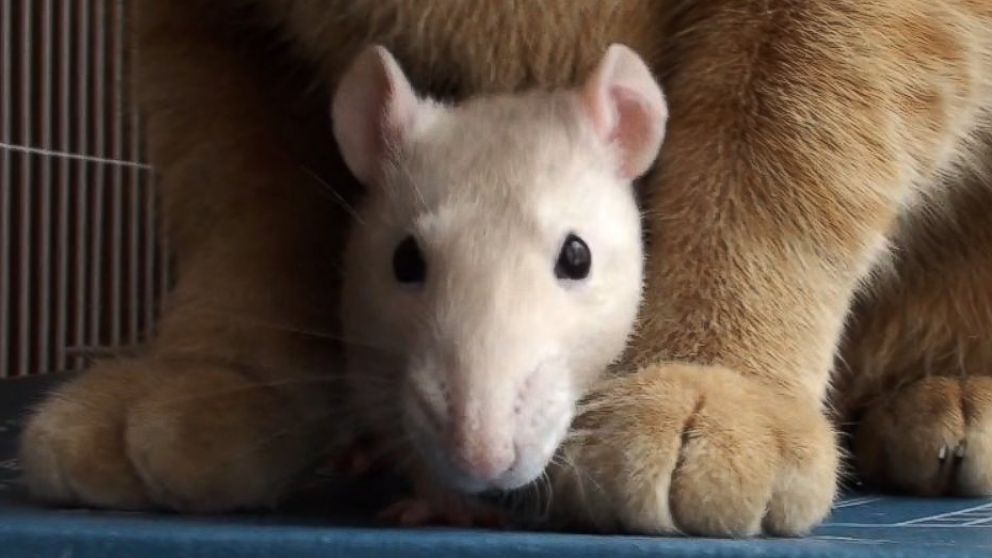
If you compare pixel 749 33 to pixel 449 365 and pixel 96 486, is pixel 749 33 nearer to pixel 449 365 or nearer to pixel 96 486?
pixel 449 365

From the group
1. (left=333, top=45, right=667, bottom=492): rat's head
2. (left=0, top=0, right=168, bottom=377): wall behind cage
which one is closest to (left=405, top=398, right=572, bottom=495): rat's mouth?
(left=333, top=45, right=667, bottom=492): rat's head

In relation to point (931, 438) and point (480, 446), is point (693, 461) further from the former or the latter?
point (931, 438)

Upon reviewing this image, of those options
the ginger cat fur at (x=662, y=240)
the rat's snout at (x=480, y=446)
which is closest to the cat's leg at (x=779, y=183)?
the ginger cat fur at (x=662, y=240)

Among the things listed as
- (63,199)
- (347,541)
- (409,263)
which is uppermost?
(63,199)

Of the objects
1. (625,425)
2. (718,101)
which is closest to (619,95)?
(718,101)

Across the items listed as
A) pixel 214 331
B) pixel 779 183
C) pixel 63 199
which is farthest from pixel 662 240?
pixel 63 199

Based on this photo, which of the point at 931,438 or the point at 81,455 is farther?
the point at 931,438
